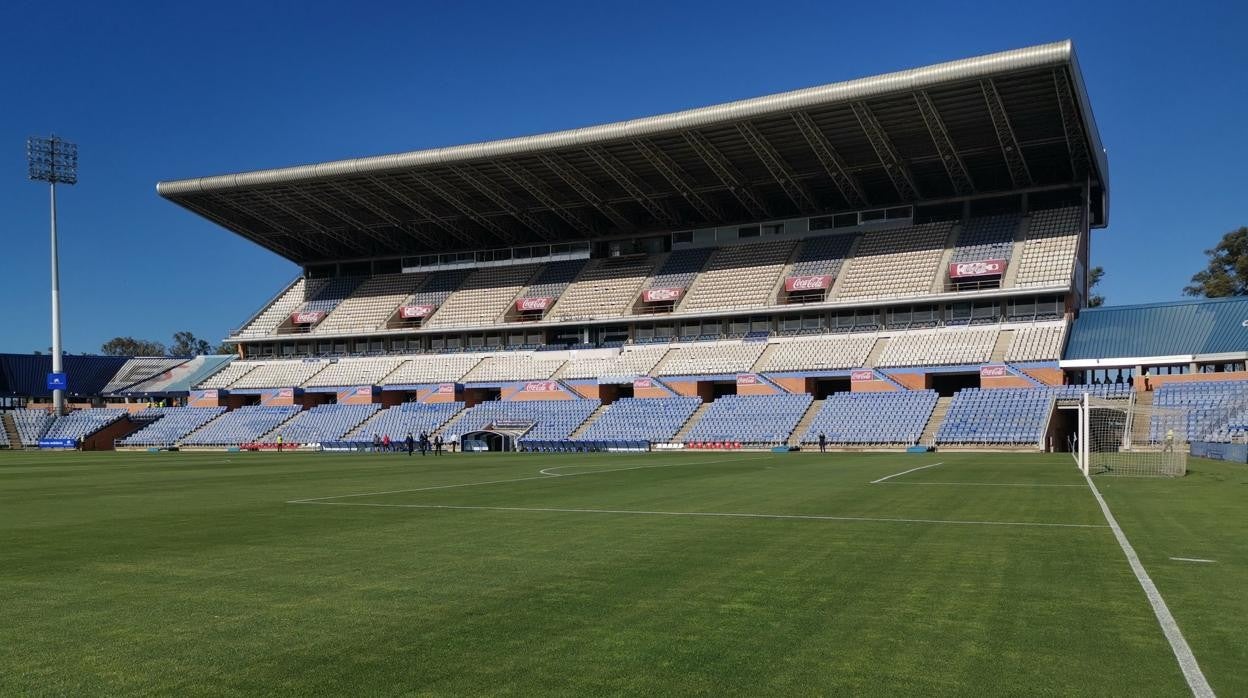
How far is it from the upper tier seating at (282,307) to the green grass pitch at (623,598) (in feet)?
225

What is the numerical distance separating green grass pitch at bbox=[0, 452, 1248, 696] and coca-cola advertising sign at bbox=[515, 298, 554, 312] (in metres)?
55.4

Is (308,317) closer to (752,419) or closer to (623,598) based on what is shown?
(752,419)

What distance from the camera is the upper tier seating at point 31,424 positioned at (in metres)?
72.2

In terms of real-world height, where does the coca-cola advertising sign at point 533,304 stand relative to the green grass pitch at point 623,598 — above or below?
above

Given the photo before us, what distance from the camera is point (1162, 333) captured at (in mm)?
52750

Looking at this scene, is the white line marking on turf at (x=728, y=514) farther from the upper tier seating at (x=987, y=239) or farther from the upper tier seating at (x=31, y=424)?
the upper tier seating at (x=31, y=424)

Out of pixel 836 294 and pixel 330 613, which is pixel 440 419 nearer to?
pixel 836 294

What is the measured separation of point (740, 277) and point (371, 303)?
35.4 meters

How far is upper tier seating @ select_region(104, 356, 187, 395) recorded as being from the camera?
3553 inches

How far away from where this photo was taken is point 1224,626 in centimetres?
723

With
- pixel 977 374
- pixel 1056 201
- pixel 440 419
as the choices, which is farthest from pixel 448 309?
pixel 1056 201

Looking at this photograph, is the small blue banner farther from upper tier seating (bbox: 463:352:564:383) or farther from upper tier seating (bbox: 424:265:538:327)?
upper tier seating (bbox: 463:352:564:383)

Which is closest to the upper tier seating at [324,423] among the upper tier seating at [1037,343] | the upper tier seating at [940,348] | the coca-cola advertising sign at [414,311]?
the coca-cola advertising sign at [414,311]

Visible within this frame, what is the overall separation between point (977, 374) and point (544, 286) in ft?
119
